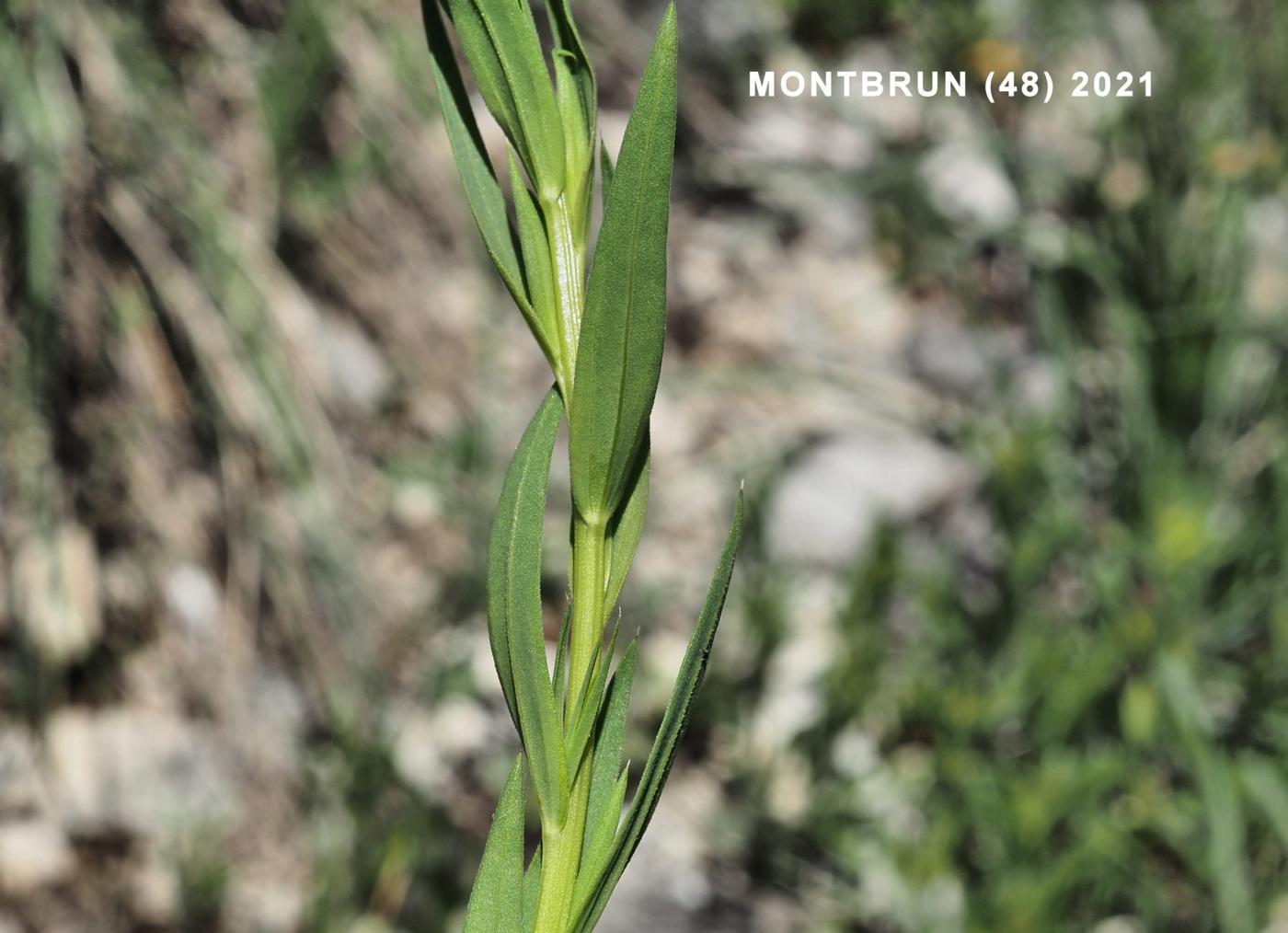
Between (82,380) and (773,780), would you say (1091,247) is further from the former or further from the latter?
(82,380)

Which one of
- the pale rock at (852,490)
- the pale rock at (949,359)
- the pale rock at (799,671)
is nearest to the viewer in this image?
the pale rock at (799,671)

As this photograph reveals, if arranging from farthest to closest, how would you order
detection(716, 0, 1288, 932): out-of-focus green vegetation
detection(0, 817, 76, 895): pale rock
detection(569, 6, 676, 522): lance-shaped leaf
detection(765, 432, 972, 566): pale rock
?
detection(765, 432, 972, 566): pale rock < detection(716, 0, 1288, 932): out-of-focus green vegetation < detection(0, 817, 76, 895): pale rock < detection(569, 6, 676, 522): lance-shaped leaf

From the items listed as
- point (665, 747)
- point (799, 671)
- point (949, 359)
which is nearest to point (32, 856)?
point (799, 671)

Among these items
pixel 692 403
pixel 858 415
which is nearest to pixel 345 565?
pixel 692 403

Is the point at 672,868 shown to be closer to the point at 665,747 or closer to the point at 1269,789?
the point at 1269,789

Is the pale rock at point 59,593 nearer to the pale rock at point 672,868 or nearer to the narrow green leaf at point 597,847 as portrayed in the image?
the pale rock at point 672,868

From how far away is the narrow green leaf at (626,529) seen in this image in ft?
0.71

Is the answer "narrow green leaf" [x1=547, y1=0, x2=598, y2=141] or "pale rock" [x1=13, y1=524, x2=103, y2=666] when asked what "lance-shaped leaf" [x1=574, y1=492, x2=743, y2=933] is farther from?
"pale rock" [x1=13, y1=524, x2=103, y2=666]

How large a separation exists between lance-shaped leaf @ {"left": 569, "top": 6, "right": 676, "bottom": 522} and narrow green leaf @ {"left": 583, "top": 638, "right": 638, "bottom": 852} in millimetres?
37

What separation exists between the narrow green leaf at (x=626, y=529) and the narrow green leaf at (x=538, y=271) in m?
0.02

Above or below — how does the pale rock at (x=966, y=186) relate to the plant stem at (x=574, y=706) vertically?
above

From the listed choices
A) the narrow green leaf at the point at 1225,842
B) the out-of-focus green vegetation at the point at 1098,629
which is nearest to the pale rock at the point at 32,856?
the out-of-focus green vegetation at the point at 1098,629

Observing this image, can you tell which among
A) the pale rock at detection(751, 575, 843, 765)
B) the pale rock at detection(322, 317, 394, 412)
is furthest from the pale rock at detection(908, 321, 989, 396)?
the pale rock at detection(322, 317, 394, 412)

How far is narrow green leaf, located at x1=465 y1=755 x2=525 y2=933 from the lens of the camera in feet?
0.72
